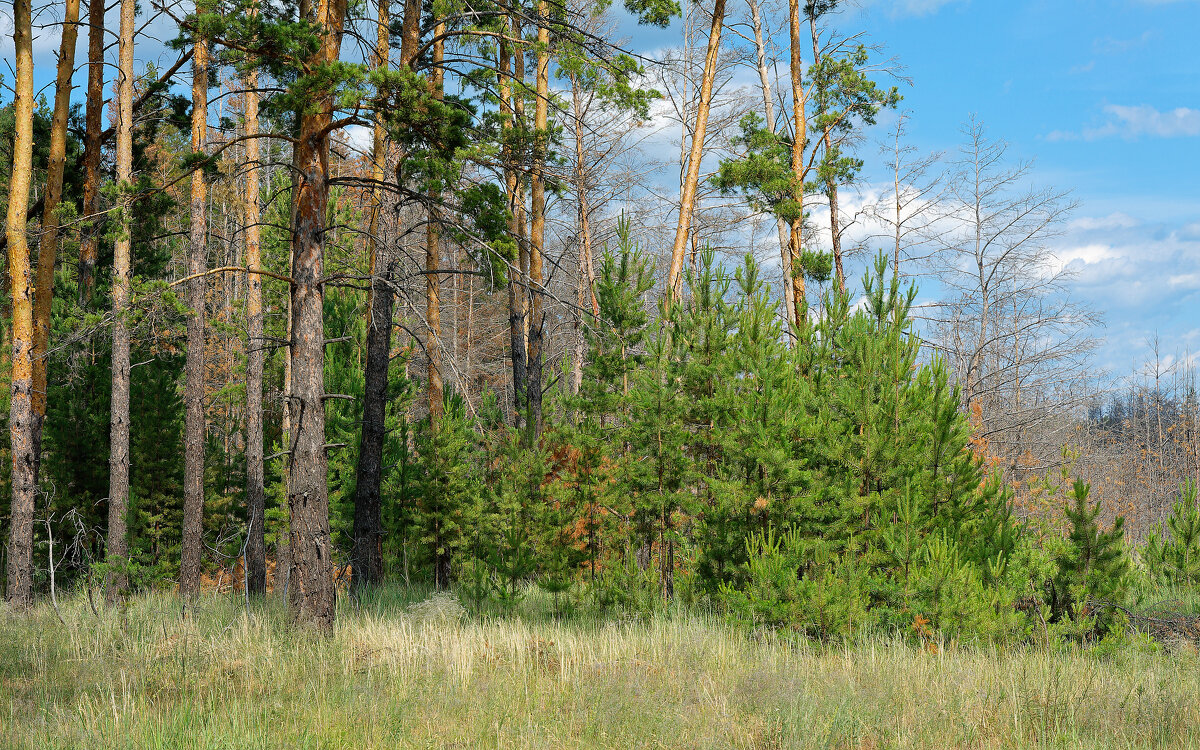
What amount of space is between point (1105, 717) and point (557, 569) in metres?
7.31

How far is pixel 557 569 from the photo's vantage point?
11.4 m

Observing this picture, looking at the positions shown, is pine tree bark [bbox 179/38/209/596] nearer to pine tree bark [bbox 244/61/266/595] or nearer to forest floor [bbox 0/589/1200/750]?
pine tree bark [bbox 244/61/266/595]

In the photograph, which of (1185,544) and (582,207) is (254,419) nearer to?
(582,207)

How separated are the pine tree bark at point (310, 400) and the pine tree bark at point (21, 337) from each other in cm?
583

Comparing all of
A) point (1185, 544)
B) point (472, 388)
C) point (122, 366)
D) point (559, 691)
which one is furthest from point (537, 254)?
point (1185, 544)

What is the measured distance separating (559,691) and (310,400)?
380 cm

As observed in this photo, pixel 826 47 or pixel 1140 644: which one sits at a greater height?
pixel 826 47

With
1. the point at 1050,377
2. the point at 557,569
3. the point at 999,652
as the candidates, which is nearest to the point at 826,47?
the point at 1050,377

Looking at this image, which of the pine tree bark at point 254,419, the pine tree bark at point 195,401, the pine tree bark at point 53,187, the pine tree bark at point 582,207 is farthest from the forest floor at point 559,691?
the pine tree bark at point 582,207

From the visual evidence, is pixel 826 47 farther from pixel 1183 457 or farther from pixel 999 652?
pixel 1183 457

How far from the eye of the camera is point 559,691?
19.5 feet

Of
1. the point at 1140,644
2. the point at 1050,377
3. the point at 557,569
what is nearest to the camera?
the point at 1140,644

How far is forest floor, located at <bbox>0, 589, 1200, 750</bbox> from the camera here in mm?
4902

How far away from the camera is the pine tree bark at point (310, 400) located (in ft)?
25.0
